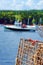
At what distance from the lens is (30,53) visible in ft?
19.7

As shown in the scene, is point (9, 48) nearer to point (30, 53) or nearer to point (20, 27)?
point (30, 53)

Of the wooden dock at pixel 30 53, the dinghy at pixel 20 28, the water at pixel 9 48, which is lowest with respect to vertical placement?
the dinghy at pixel 20 28

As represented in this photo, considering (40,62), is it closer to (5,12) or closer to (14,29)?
(14,29)

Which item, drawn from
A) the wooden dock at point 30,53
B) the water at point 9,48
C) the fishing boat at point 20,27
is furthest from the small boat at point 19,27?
the wooden dock at point 30,53

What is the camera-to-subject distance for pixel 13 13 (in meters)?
41.9

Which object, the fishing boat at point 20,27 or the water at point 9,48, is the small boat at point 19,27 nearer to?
the fishing boat at point 20,27

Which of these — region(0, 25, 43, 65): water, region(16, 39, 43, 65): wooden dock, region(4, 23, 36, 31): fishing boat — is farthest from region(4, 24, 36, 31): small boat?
region(16, 39, 43, 65): wooden dock

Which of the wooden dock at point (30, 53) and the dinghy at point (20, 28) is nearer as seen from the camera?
the wooden dock at point (30, 53)

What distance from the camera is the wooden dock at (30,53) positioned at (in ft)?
18.2

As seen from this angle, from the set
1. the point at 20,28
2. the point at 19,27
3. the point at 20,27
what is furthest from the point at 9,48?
the point at 20,27

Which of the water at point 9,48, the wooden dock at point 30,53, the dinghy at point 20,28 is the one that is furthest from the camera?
the dinghy at point 20,28

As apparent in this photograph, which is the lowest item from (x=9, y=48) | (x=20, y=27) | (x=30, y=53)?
(x=20, y=27)

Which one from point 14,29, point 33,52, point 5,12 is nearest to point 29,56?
point 33,52

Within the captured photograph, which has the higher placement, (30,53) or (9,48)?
(30,53)
